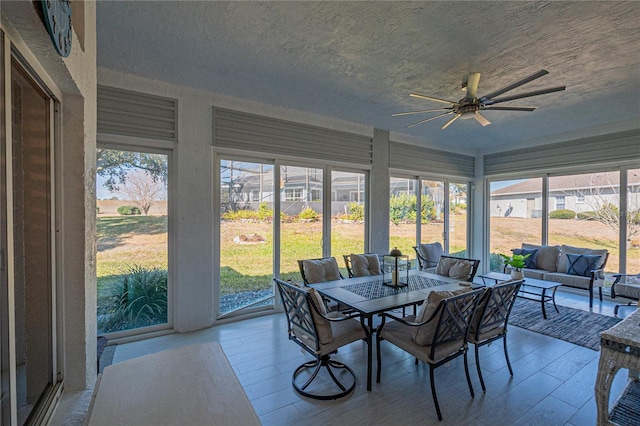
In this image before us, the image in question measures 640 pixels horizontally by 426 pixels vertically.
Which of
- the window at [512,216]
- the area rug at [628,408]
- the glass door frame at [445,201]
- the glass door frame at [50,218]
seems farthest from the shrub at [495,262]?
the glass door frame at [50,218]

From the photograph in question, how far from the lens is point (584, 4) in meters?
2.00

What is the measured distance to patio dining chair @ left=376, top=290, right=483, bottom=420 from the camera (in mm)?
2082

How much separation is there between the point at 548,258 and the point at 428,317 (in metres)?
4.52

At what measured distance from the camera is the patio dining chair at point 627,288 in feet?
12.9

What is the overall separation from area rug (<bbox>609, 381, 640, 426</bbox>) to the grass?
3351mm

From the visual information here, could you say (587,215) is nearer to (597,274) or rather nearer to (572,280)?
(597,274)

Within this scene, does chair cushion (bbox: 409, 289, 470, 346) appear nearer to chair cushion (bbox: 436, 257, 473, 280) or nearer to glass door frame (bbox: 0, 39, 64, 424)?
chair cushion (bbox: 436, 257, 473, 280)

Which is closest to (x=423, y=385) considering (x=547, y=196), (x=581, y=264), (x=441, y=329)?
(x=441, y=329)

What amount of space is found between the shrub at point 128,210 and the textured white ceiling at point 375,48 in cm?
148

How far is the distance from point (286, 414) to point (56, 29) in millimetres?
2474

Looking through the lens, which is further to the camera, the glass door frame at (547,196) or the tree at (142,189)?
the glass door frame at (547,196)

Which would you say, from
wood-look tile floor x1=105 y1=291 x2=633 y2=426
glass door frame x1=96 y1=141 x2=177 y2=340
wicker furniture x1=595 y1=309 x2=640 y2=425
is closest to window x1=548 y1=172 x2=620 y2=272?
wood-look tile floor x1=105 y1=291 x2=633 y2=426

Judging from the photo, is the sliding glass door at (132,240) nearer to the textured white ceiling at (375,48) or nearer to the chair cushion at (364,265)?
the textured white ceiling at (375,48)

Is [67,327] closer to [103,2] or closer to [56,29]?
[56,29]
